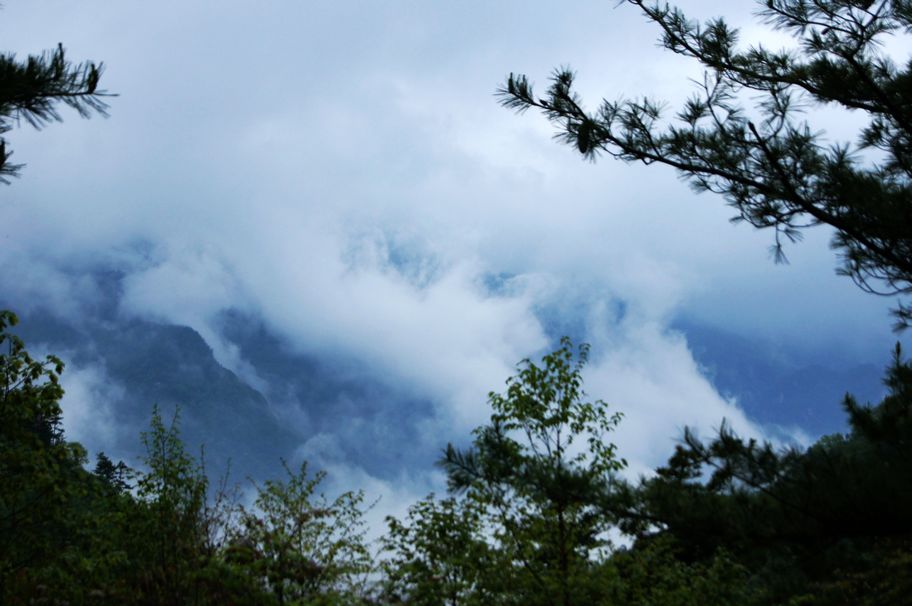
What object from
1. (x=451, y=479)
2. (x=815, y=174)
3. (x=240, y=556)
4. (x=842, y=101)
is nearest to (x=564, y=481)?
(x=451, y=479)

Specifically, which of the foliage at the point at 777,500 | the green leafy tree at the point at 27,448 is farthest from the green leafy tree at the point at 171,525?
the foliage at the point at 777,500

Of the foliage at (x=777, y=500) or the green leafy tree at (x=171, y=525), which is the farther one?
the green leafy tree at (x=171, y=525)

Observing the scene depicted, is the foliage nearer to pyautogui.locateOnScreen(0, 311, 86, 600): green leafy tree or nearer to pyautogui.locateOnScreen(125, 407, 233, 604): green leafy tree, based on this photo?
pyautogui.locateOnScreen(125, 407, 233, 604): green leafy tree

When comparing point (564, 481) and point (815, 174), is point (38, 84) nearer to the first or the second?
point (564, 481)

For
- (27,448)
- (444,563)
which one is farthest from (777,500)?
(27,448)

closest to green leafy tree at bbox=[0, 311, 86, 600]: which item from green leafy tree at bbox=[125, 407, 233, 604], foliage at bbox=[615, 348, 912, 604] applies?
green leafy tree at bbox=[125, 407, 233, 604]

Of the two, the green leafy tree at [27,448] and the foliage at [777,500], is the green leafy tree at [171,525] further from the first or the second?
the foliage at [777,500]

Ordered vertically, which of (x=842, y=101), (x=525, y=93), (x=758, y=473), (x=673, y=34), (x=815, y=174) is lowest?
(x=758, y=473)

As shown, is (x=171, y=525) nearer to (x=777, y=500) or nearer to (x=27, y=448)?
(x=27, y=448)

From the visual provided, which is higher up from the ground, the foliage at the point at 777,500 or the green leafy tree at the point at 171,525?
the green leafy tree at the point at 171,525

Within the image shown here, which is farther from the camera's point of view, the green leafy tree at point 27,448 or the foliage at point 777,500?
the green leafy tree at point 27,448

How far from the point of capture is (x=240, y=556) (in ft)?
21.1

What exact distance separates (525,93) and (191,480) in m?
6.18

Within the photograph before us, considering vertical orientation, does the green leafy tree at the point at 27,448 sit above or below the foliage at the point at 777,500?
above
